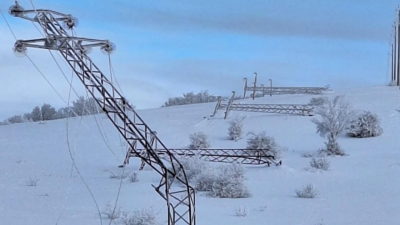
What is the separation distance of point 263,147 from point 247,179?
12.9ft

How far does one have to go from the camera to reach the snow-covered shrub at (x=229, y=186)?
12242 millimetres

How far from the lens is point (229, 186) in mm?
12328

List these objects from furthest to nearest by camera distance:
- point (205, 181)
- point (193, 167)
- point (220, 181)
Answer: point (193, 167), point (205, 181), point (220, 181)

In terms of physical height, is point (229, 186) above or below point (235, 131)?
below

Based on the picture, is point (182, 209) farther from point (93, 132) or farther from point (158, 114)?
point (158, 114)

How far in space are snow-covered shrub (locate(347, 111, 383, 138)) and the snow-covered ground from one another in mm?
516

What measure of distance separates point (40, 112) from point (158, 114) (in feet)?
41.8

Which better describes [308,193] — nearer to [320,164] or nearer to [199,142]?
[320,164]

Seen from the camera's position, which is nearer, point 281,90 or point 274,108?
point 274,108

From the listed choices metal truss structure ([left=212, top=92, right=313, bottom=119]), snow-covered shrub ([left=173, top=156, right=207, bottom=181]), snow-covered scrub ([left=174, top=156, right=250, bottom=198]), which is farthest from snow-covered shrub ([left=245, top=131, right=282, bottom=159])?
metal truss structure ([left=212, top=92, right=313, bottom=119])

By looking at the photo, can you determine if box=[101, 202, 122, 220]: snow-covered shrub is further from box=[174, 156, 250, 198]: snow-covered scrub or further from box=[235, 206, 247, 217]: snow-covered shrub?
box=[174, 156, 250, 198]: snow-covered scrub

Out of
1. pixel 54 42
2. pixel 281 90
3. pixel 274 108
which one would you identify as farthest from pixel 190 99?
pixel 54 42

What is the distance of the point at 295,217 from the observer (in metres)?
9.97

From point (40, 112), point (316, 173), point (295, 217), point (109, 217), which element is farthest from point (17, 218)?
point (40, 112)
